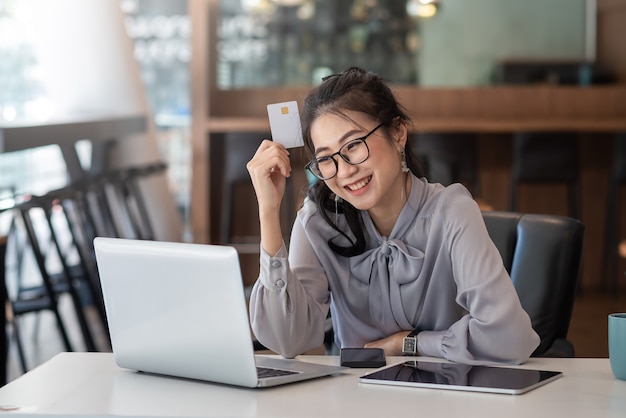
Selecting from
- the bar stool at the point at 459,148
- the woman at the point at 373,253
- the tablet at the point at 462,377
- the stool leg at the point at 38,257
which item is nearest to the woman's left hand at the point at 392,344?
the woman at the point at 373,253

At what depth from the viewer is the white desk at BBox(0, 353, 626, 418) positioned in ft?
4.30

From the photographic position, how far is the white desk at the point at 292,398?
51.6 inches

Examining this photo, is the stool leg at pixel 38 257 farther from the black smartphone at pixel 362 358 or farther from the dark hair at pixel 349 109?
the black smartphone at pixel 362 358

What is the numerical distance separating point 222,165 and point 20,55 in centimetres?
151

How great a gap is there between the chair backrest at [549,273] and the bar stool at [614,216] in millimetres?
3895

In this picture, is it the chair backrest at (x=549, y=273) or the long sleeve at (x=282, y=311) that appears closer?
the long sleeve at (x=282, y=311)

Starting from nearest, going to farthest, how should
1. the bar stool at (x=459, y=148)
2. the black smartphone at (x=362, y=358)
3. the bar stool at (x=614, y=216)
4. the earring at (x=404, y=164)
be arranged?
1. the black smartphone at (x=362, y=358)
2. the earring at (x=404, y=164)
3. the bar stool at (x=614, y=216)
4. the bar stool at (x=459, y=148)

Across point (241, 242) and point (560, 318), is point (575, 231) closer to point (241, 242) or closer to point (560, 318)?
point (560, 318)

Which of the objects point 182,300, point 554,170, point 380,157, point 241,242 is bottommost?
point 241,242

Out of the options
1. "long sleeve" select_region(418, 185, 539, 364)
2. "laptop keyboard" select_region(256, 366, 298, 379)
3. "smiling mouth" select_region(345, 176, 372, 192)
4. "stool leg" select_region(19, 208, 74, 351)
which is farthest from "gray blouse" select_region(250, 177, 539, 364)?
"stool leg" select_region(19, 208, 74, 351)

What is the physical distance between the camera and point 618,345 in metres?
1.52

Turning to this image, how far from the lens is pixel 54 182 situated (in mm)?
6582

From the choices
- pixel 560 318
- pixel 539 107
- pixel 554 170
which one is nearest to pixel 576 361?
pixel 560 318

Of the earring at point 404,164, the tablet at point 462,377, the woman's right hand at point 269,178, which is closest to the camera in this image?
the tablet at point 462,377
